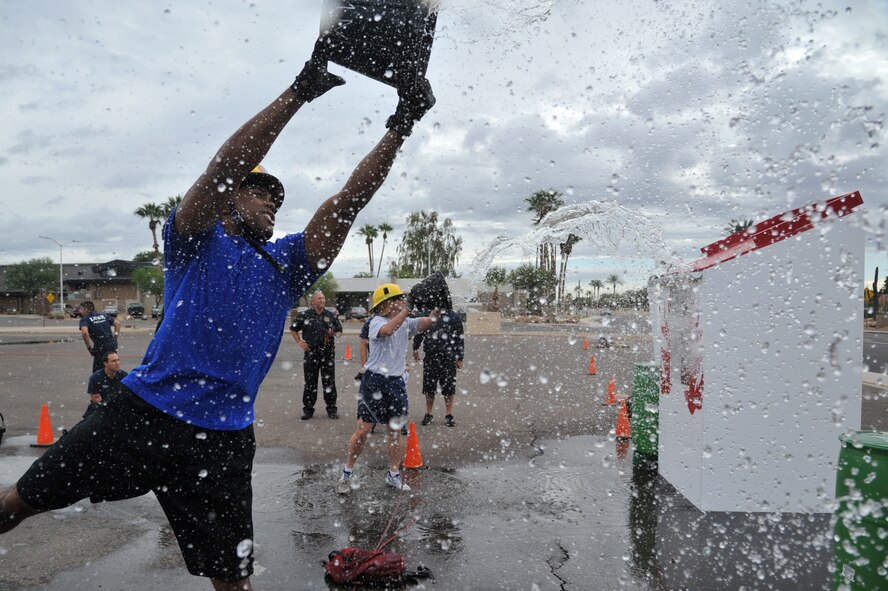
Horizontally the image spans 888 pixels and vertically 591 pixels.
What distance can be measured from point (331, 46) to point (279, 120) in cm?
28

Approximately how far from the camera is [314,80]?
6.32 ft

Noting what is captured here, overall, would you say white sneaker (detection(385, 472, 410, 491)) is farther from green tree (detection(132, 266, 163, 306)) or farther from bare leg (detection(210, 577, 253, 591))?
green tree (detection(132, 266, 163, 306))

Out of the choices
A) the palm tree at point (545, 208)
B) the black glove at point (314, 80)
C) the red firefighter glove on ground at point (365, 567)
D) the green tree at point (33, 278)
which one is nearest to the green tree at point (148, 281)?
the green tree at point (33, 278)

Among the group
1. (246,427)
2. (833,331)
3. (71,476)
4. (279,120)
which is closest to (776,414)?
(833,331)

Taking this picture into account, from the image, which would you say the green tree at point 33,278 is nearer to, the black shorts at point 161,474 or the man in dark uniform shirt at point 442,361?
the man in dark uniform shirt at point 442,361

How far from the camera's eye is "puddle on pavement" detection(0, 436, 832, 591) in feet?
11.7

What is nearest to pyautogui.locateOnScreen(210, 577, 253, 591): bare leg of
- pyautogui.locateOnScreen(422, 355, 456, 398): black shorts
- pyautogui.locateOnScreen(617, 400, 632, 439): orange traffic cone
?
pyautogui.locateOnScreen(617, 400, 632, 439): orange traffic cone

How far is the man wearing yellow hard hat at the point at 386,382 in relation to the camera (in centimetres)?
523

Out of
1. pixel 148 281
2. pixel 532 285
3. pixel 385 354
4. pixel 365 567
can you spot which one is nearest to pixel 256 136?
pixel 365 567

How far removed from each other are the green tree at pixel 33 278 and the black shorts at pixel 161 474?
88246mm

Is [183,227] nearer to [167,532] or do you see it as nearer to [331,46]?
[331,46]

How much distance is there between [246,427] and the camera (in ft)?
7.55

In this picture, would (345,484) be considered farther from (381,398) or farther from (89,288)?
(89,288)

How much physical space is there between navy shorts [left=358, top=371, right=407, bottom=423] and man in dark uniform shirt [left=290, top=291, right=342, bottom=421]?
3376 mm
